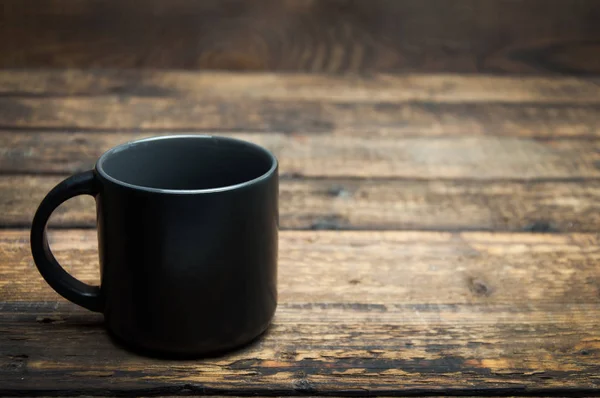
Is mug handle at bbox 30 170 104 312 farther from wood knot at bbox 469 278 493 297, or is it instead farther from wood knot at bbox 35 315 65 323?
wood knot at bbox 469 278 493 297

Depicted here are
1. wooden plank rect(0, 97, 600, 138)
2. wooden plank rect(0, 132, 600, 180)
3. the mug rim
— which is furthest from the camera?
wooden plank rect(0, 97, 600, 138)

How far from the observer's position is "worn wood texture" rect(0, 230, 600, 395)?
525 mm

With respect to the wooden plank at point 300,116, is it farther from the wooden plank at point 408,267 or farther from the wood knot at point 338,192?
the wooden plank at point 408,267

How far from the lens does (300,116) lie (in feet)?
3.73

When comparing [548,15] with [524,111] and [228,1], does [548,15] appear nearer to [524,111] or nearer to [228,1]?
[524,111]

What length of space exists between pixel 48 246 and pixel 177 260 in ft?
0.36

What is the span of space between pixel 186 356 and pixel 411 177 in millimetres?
476

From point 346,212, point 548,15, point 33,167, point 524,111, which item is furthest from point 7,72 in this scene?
point 548,15

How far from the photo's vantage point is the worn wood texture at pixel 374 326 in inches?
20.7

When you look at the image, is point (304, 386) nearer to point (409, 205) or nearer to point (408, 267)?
point (408, 267)

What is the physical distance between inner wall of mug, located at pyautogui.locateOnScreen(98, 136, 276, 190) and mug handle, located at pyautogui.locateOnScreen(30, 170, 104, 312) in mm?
51

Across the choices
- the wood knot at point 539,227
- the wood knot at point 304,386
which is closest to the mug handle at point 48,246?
the wood knot at point 304,386

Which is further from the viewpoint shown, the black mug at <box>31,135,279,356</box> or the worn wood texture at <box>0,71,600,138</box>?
the worn wood texture at <box>0,71,600,138</box>

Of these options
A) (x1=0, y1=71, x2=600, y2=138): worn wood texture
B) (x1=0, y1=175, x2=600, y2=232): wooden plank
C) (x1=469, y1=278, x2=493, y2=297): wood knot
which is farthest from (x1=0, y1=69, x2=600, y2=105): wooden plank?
(x1=469, y1=278, x2=493, y2=297): wood knot
